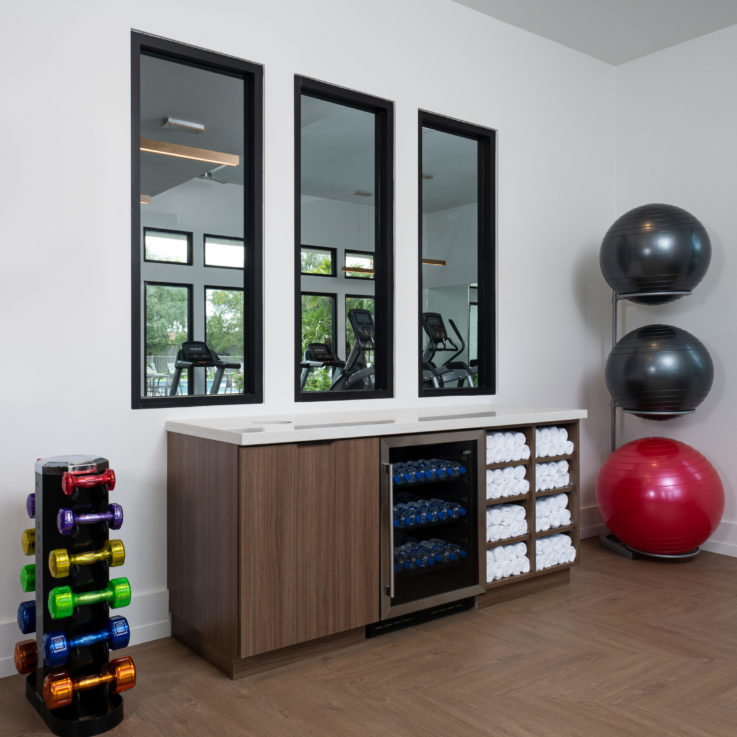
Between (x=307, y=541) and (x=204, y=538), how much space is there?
413 millimetres

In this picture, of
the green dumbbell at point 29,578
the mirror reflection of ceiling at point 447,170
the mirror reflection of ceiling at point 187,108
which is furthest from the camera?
the mirror reflection of ceiling at point 447,170

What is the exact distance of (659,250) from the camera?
3996 mm

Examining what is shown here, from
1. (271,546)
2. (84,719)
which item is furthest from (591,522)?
(84,719)

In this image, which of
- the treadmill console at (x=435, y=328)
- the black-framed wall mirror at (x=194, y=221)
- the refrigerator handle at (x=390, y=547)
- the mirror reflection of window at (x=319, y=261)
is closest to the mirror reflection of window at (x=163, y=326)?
the black-framed wall mirror at (x=194, y=221)

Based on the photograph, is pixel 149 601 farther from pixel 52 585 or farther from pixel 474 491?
pixel 474 491

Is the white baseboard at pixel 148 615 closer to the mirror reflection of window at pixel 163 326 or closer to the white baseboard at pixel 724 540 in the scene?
the white baseboard at pixel 724 540

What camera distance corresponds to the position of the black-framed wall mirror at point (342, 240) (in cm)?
383

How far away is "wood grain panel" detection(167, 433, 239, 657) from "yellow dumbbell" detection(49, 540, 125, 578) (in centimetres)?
43

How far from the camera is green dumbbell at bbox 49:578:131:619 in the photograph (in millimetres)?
2285

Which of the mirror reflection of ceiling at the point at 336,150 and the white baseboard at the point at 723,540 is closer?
the white baseboard at the point at 723,540

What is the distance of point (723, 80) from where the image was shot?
460cm

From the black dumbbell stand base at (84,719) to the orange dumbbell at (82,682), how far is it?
1.7 inches

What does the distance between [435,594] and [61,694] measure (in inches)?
62.5

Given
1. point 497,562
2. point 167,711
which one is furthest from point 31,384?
point 497,562
